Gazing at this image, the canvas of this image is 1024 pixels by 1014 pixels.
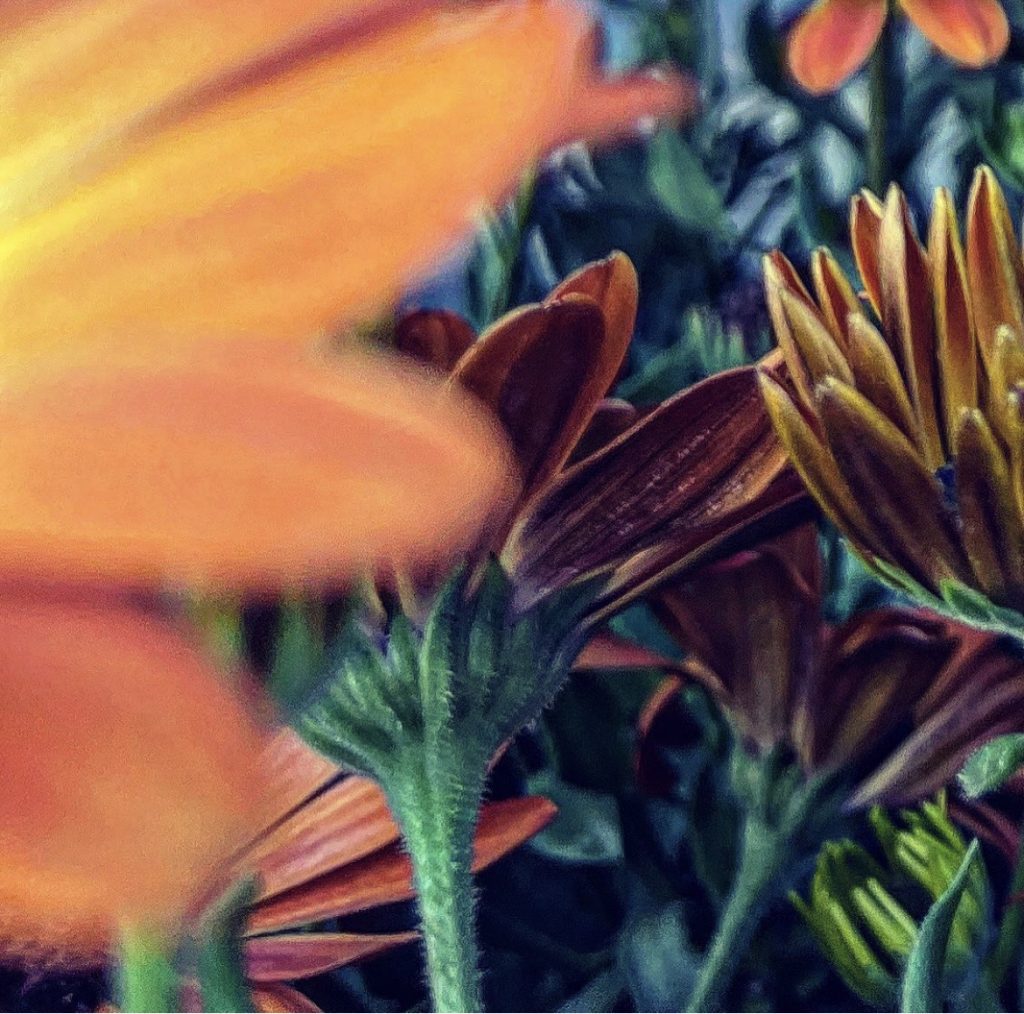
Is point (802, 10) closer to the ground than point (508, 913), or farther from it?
farther from it

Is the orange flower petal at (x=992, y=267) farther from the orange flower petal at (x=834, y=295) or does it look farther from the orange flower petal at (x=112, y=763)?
the orange flower petal at (x=112, y=763)

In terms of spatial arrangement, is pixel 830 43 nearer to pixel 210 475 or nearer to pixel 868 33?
pixel 868 33

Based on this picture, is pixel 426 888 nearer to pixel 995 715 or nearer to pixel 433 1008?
pixel 433 1008

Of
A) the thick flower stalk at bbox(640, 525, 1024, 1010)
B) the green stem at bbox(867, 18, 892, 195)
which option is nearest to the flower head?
the thick flower stalk at bbox(640, 525, 1024, 1010)

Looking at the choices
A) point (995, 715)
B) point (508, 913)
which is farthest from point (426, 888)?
point (995, 715)

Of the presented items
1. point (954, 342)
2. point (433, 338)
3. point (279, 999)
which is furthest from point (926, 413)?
point (279, 999)

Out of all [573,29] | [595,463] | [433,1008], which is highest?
[573,29]

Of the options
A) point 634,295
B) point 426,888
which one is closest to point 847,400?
point 634,295
